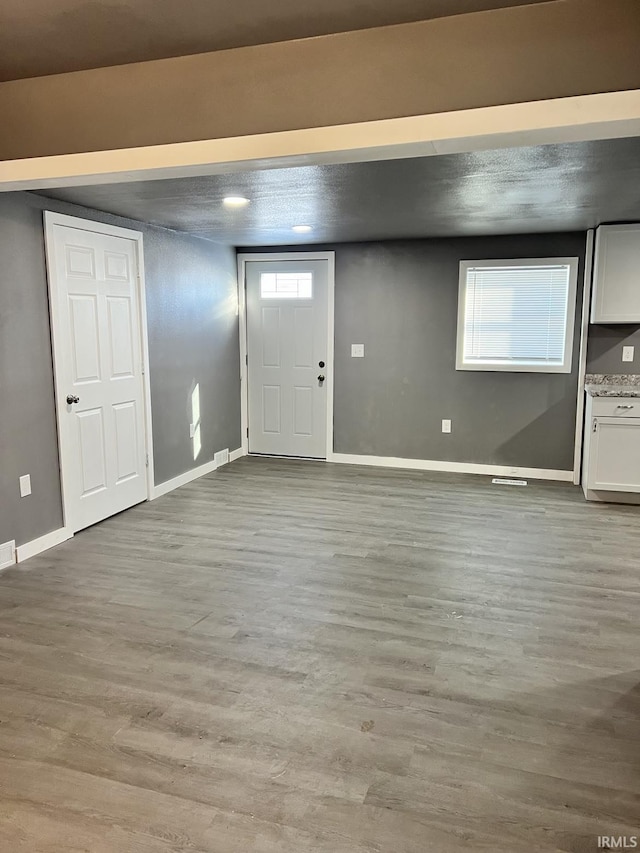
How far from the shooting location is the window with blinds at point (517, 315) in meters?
5.31

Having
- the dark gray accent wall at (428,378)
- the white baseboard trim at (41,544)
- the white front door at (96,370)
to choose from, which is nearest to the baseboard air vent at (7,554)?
the white baseboard trim at (41,544)

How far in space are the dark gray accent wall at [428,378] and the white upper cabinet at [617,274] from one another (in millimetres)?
387

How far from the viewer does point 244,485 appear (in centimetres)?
538

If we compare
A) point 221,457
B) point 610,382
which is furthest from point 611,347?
point 221,457

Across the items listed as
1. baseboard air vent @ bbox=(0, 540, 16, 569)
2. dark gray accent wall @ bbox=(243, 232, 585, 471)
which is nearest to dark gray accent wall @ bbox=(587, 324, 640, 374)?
dark gray accent wall @ bbox=(243, 232, 585, 471)

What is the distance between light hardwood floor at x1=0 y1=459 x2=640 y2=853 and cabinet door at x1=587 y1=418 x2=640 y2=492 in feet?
1.72

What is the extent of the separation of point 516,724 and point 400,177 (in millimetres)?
2639

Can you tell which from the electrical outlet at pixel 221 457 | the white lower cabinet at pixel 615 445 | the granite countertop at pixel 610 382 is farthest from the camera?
the electrical outlet at pixel 221 457

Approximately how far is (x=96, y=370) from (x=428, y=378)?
10.1 feet

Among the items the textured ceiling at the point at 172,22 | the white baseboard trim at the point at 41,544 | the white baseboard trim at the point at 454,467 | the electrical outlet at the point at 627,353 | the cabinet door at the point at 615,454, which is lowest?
the white baseboard trim at the point at 41,544

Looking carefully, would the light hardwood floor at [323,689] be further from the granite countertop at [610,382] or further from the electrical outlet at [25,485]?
the granite countertop at [610,382]

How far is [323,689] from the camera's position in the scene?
2393 mm

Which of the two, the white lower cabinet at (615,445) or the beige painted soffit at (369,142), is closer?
the beige painted soffit at (369,142)

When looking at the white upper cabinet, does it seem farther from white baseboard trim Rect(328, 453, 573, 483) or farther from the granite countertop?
white baseboard trim Rect(328, 453, 573, 483)
